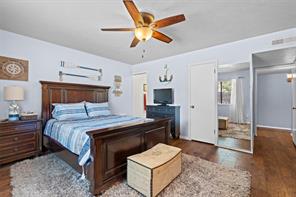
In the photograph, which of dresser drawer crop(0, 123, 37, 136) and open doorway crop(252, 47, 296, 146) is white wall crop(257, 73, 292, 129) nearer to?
open doorway crop(252, 47, 296, 146)

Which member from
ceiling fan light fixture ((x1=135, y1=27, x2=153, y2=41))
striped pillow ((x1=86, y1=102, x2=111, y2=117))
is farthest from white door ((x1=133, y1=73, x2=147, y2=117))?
ceiling fan light fixture ((x1=135, y1=27, x2=153, y2=41))

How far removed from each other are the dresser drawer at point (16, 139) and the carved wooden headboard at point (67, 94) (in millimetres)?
464

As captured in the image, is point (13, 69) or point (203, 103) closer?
point (13, 69)

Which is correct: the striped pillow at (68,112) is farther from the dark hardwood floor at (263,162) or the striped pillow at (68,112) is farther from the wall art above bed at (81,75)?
the dark hardwood floor at (263,162)

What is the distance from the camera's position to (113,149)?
1.94m

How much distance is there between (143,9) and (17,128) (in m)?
2.98

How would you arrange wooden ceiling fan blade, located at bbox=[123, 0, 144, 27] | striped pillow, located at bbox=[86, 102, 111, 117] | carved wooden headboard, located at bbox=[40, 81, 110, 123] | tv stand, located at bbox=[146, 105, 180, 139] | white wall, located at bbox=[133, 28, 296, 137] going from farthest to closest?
tv stand, located at bbox=[146, 105, 180, 139] → striped pillow, located at bbox=[86, 102, 111, 117] → carved wooden headboard, located at bbox=[40, 81, 110, 123] → white wall, located at bbox=[133, 28, 296, 137] → wooden ceiling fan blade, located at bbox=[123, 0, 144, 27]

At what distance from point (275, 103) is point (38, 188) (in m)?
6.96

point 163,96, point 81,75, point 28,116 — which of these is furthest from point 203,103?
point 28,116

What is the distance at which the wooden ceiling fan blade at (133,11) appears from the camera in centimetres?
155

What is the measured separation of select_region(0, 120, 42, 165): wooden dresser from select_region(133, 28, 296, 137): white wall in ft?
10.8

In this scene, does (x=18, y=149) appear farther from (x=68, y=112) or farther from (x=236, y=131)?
(x=236, y=131)

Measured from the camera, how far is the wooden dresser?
246 centimetres

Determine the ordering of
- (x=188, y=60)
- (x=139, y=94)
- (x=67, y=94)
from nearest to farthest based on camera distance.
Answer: (x=67, y=94), (x=188, y=60), (x=139, y=94)
